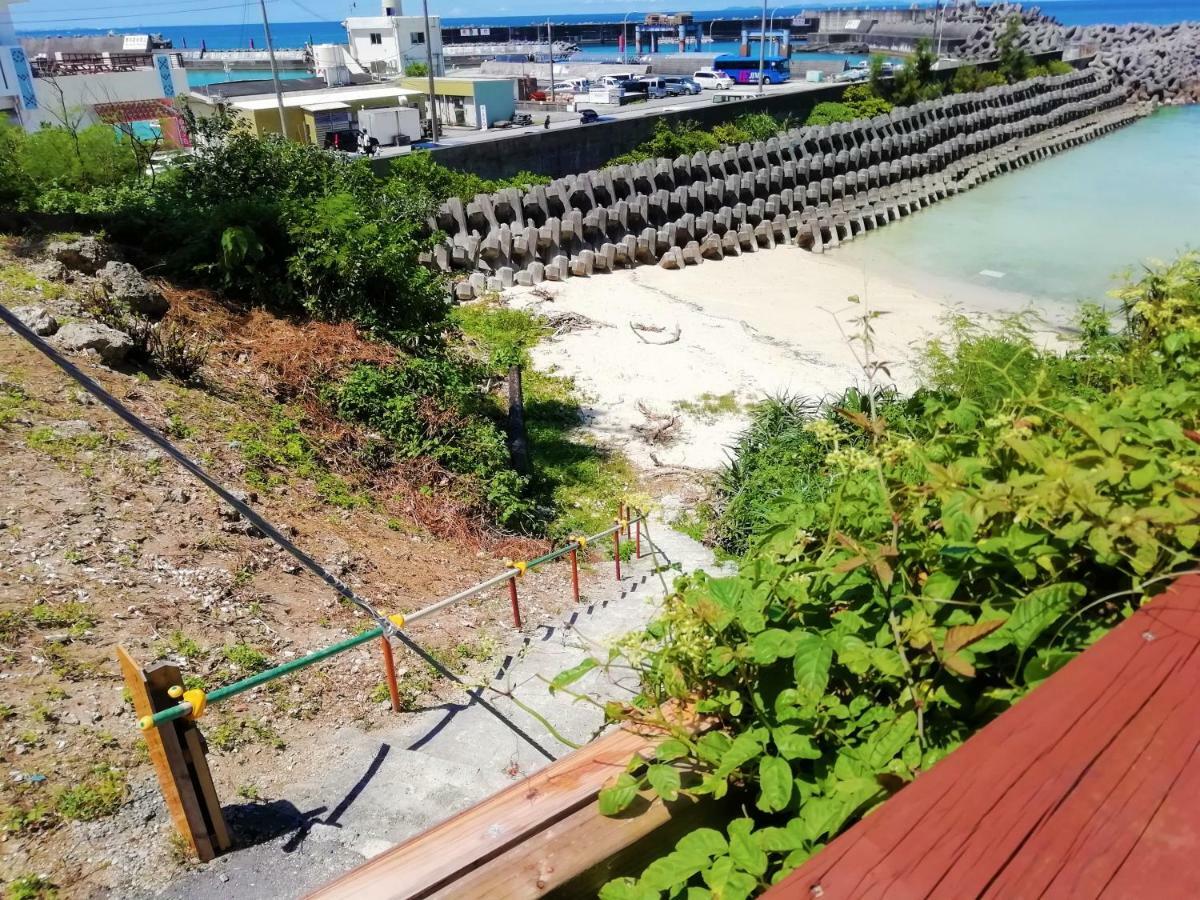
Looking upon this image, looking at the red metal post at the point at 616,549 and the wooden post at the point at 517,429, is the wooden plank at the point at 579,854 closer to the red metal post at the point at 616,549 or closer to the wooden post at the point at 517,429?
the red metal post at the point at 616,549

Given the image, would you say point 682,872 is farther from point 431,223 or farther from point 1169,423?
point 431,223

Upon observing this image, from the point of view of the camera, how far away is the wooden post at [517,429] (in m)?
9.35

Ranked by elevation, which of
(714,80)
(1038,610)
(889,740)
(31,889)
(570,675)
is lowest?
(31,889)

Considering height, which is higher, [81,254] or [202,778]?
[81,254]

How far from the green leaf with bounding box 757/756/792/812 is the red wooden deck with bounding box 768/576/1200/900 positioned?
1.13 feet

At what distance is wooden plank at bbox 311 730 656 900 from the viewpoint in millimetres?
1313

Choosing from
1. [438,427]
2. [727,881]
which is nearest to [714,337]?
[438,427]

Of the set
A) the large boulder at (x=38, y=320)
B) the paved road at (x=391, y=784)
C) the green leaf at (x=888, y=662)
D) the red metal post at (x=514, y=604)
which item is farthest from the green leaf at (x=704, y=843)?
the large boulder at (x=38, y=320)

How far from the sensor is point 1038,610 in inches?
56.6

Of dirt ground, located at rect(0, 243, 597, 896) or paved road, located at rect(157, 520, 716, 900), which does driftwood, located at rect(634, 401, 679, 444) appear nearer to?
dirt ground, located at rect(0, 243, 597, 896)

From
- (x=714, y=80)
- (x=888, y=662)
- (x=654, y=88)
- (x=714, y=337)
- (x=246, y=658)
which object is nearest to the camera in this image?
(x=888, y=662)

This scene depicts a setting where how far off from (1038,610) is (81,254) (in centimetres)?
1071

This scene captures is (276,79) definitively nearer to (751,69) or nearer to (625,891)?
(625,891)

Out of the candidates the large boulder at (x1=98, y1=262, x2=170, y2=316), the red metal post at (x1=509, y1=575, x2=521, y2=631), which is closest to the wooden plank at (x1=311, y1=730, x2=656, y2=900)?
the red metal post at (x1=509, y1=575, x2=521, y2=631)
